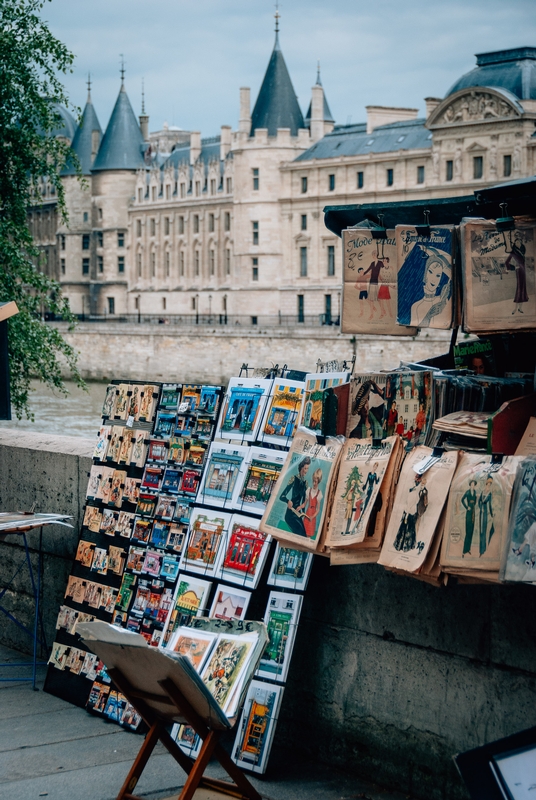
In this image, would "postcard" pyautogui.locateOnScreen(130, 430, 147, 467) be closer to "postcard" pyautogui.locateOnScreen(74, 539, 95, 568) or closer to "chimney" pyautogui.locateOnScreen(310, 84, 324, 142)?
"postcard" pyautogui.locateOnScreen(74, 539, 95, 568)

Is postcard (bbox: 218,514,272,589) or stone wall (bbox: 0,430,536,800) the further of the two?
postcard (bbox: 218,514,272,589)

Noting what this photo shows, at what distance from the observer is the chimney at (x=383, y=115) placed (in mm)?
50312

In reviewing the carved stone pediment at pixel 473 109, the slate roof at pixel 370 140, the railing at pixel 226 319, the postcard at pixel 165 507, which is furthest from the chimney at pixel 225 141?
the postcard at pixel 165 507

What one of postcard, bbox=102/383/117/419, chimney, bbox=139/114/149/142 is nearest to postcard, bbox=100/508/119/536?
postcard, bbox=102/383/117/419

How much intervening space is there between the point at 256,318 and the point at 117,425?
1887 inches

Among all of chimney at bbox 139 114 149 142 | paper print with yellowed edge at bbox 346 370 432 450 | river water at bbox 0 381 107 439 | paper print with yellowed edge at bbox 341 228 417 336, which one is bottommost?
river water at bbox 0 381 107 439

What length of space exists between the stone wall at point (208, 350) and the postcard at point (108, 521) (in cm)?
3070

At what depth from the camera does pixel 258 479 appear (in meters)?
3.70

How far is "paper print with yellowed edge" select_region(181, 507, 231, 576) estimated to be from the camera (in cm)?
372

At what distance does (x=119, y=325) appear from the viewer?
43.8 meters

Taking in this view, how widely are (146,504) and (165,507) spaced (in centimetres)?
12

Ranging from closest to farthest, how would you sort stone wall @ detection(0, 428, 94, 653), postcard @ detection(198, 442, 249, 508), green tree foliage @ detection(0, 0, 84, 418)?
postcard @ detection(198, 442, 249, 508) < stone wall @ detection(0, 428, 94, 653) < green tree foliage @ detection(0, 0, 84, 418)

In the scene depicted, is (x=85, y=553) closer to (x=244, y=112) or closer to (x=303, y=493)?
(x=303, y=493)

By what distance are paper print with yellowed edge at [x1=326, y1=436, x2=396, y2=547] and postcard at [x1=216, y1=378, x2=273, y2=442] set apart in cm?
63
